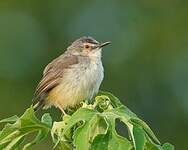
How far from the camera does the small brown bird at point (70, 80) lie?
7.69 meters

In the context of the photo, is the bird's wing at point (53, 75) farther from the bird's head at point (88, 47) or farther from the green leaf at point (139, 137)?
the green leaf at point (139, 137)

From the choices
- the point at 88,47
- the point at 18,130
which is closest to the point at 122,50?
the point at 88,47

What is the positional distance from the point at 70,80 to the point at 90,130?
13.5ft

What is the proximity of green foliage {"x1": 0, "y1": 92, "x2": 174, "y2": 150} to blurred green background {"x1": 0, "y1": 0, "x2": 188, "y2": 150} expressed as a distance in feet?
37.2

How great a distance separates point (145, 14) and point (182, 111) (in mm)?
4858

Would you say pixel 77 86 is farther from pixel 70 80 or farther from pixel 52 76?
pixel 52 76

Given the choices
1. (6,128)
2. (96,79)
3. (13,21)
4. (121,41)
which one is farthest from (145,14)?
(6,128)

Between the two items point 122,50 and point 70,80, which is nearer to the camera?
point 70,80

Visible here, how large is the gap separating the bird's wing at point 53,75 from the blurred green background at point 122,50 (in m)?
7.46

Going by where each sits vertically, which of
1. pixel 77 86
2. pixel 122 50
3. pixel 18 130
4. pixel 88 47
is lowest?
pixel 122 50

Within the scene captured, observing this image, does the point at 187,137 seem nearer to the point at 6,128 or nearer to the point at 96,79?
the point at 96,79

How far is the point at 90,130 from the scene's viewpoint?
3.97 m

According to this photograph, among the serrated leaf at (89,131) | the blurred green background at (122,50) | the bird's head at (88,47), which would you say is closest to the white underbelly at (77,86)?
the bird's head at (88,47)

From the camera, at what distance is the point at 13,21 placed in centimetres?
2170
